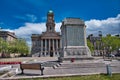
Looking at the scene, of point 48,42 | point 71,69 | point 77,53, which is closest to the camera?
point 71,69

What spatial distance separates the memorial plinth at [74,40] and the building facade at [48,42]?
74605 mm

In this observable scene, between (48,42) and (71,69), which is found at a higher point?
(48,42)

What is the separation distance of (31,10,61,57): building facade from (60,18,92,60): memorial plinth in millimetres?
74605

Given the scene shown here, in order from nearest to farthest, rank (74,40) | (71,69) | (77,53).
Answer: (71,69), (77,53), (74,40)

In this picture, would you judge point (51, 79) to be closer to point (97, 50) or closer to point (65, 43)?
point (65, 43)

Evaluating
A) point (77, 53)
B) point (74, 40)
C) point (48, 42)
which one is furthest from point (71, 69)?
point (48, 42)

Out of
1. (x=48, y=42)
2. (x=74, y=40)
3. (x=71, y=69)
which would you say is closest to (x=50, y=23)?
(x=48, y=42)

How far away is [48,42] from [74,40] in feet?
262

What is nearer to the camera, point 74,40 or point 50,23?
point 74,40

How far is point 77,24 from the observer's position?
81.4 ft

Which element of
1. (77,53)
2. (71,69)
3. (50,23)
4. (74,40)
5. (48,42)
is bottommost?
(71,69)

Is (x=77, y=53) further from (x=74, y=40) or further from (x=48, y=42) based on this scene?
(x=48, y=42)

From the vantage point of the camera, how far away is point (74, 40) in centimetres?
2409

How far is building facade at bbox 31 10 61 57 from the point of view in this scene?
10049 centimetres
